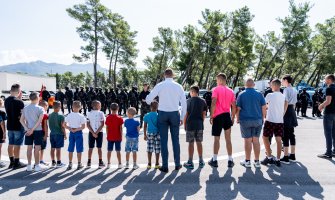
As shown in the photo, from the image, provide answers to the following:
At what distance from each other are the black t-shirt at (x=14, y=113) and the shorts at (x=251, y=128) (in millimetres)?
4852

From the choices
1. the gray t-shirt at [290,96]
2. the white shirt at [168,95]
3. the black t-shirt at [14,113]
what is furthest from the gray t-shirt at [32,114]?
the gray t-shirt at [290,96]

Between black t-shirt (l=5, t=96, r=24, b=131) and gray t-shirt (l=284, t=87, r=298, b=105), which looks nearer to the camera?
black t-shirt (l=5, t=96, r=24, b=131)

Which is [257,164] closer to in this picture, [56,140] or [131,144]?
[131,144]

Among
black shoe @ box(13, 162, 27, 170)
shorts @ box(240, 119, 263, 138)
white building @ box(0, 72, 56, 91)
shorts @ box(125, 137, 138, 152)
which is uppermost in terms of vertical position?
white building @ box(0, 72, 56, 91)

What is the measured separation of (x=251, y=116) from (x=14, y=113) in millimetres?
5106

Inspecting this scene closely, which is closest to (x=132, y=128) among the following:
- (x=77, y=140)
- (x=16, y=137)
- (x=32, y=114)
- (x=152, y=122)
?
(x=152, y=122)

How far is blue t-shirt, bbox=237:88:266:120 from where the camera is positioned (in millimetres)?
7004

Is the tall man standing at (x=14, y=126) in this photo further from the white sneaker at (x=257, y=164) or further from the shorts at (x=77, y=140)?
the white sneaker at (x=257, y=164)

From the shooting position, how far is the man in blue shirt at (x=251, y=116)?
23.0 feet

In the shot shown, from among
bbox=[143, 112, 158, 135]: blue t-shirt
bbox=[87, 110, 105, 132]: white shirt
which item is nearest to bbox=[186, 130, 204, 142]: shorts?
bbox=[143, 112, 158, 135]: blue t-shirt

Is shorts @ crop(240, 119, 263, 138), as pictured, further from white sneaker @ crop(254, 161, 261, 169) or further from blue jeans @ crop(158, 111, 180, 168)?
blue jeans @ crop(158, 111, 180, 168)

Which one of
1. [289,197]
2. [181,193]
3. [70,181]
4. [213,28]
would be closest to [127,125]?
[70,181]

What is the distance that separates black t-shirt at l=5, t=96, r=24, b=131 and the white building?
53.3 meters

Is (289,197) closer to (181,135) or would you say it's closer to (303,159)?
(303,159)
